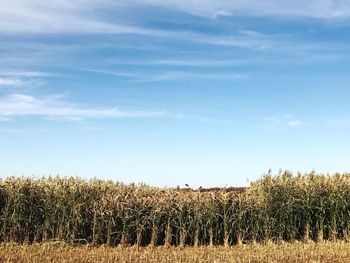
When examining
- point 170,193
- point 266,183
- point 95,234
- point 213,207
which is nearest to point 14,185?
point 95,234

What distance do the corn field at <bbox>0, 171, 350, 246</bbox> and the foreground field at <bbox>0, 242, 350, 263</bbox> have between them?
0.95m

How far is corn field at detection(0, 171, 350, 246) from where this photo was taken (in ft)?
60.1

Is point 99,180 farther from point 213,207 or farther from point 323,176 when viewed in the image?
point 323,176

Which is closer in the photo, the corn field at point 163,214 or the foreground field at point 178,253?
the foreground field at point 178,253

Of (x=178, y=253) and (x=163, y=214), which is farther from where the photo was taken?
(x=163, y=214)

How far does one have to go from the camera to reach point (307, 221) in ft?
64.1

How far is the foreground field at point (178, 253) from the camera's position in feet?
47.8

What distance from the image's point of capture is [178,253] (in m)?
15.9

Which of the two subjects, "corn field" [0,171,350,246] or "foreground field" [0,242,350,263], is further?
"corn field" [0,171,350,246]

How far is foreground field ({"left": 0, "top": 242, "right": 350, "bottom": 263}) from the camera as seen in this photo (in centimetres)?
1457

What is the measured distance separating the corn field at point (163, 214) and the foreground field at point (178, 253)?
3.12 feet

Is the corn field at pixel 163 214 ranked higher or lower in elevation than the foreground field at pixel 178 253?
higher

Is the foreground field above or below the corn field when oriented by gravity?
below

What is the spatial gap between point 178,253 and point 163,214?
284 cm
